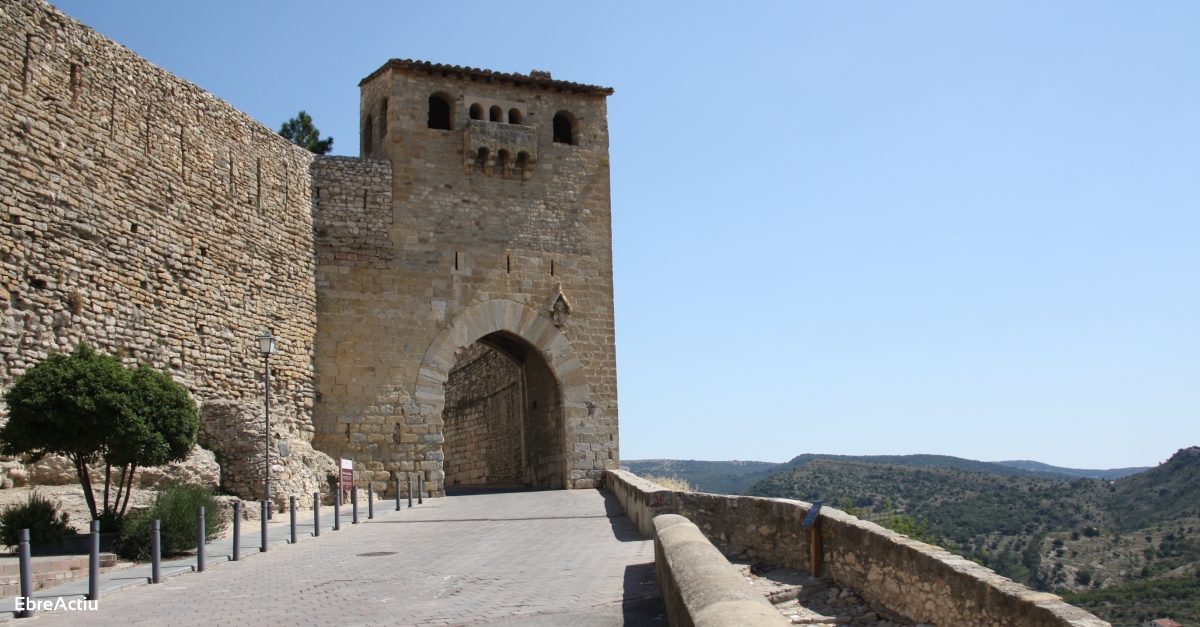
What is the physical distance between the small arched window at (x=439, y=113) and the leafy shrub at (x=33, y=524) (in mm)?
13139

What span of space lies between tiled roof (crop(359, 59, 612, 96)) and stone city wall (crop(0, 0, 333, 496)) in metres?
2.82

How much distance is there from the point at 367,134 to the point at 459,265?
408 centimetres

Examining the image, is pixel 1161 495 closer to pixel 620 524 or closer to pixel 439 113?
pixel 439 113

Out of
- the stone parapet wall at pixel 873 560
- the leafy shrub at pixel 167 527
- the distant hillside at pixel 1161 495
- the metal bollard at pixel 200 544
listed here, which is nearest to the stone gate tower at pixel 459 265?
the stone parapet wall at pixel 873 560

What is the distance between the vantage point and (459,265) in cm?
1925

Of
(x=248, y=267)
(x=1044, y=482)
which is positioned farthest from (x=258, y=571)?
(x=1044, y=482)

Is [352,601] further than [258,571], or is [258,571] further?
[258,571]

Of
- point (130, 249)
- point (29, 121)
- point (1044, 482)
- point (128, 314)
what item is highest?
point (29, 121)

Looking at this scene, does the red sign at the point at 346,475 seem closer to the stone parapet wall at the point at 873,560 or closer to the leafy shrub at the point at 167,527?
the stone parapet wall at the point at 873,560

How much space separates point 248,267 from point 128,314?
10.2 ft

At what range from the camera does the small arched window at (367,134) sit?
20.8m

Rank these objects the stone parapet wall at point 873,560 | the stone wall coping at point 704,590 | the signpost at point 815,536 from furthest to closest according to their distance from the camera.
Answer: the signpost at point 815,536 < the stone parapet wall at point 873,560 < the stone wall coping at point 704,590

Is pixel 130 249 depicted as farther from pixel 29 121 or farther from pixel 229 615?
pixel 229 615

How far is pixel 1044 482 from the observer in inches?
2048
